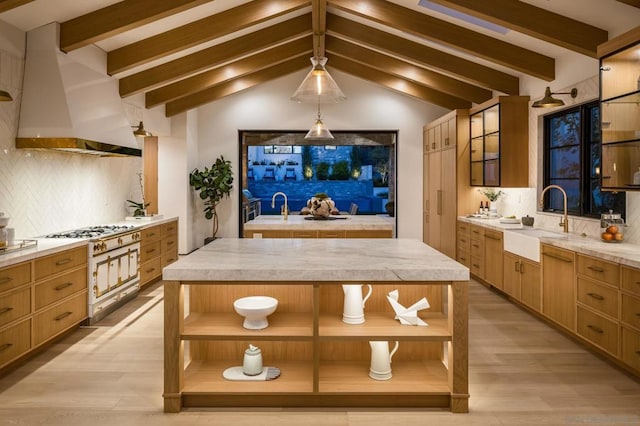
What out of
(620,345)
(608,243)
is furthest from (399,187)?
(620,345)

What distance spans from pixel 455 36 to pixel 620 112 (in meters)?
2.40

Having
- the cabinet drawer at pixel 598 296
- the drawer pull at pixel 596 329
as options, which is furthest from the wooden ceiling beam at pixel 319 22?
the drawer pull at pixel 596 329

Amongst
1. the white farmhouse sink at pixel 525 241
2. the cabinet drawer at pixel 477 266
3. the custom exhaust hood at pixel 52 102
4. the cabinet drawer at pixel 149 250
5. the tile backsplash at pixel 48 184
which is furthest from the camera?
the cabinet drawer at pixel 477 266

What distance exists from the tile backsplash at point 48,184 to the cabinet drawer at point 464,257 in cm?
468

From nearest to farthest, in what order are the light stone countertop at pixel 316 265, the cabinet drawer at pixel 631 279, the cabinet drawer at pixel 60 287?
the light stone countertop at pixel 316 265
the cabinet drawer at pixel 631 279
the cabinet drawer at pixel 60 287

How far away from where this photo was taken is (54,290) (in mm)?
3744

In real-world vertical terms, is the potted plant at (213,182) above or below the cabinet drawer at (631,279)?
above

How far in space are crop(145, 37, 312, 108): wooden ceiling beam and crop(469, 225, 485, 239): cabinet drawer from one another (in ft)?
12.5

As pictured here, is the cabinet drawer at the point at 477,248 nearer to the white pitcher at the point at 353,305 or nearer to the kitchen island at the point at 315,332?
the kitchen island at the point at 315,332

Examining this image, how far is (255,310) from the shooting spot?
2.65 metres

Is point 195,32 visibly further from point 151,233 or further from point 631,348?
point 631,348

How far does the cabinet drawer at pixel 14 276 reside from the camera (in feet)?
10.2

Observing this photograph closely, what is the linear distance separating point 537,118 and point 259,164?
1301 cm

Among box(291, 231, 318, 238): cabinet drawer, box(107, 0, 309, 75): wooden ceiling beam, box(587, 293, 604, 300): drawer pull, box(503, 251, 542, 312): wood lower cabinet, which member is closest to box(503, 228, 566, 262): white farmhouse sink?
box(503, 251, 542, 312): wood lower cabinet
